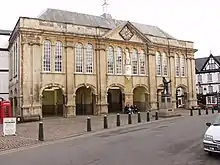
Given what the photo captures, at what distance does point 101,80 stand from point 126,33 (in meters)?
7.05

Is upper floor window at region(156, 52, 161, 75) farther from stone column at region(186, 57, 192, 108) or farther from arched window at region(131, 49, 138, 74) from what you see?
stone column at region(186, 57, 192, 108)

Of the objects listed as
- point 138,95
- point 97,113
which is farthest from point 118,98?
point 97,113

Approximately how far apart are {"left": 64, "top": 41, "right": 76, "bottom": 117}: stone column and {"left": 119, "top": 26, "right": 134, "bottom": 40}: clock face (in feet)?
23.6

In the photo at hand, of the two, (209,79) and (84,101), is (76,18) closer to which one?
(84,101)

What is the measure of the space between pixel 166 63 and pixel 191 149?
3096 centimetres

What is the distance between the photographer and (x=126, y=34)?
119ft

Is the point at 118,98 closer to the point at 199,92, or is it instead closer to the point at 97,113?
the point at 97,113

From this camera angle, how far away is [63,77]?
101ft

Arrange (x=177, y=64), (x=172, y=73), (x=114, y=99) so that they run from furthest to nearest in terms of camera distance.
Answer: (x=177, y=64) → (x=172, y=73) → (x=114, y=99)

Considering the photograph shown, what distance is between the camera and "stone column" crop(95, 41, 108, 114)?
33.2 metres

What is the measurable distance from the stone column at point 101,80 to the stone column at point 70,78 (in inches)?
121

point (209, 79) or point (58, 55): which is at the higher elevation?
point (58, 55)

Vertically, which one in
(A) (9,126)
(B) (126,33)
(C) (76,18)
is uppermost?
(C) (76,18)

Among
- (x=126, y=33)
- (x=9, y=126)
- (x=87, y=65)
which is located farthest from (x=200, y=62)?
(x=9, y=126)
